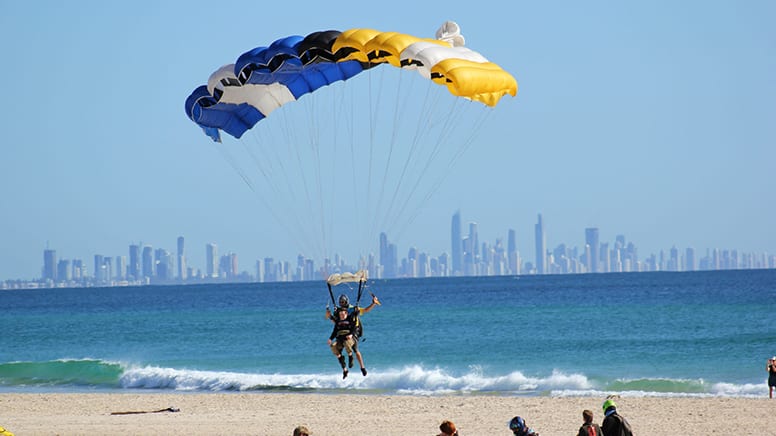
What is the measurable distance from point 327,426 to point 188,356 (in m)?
20.5

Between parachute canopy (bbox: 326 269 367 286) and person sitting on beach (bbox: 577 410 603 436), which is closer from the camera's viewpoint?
person sitting on beach (bbox: 577 410 603 436)

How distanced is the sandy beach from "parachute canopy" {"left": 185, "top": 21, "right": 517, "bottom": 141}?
4824mm

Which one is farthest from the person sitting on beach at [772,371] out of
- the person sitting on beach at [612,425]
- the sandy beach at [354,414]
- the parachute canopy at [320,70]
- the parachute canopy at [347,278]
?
the person sitting on beach at [612,425]

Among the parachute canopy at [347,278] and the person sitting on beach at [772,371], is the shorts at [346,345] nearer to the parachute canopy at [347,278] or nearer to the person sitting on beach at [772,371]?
the parachute canopy at [347,278]

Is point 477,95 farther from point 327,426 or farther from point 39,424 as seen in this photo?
point 39,424

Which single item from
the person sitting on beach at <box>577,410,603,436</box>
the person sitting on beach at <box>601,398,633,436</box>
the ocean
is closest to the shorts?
the person sitting on beach at <box>577,410,603,436</box>

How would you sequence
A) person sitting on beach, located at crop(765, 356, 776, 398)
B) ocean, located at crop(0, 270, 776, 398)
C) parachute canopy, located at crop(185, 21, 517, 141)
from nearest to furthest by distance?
parachute canopy, located at crop(185, 21, 517, 141) < person sitting on beach, located at crop(765, 356, 776, 398) < ocean, located at crop(0, 270, 776, 398)

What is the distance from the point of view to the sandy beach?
53.2ft

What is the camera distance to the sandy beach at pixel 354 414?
639 inches

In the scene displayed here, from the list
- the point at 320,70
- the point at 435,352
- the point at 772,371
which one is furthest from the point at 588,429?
the point at 435,352

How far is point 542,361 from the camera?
3056 centimetres

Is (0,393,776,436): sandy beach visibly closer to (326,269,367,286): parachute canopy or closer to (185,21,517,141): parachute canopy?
(326,269,367,286): parachute canopy

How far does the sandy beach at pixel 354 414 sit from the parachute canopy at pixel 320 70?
15.8 feet

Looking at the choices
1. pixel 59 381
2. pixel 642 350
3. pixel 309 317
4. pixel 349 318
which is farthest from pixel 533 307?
pixel 349 318
